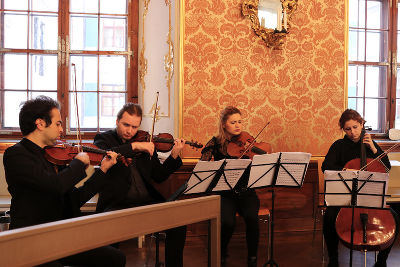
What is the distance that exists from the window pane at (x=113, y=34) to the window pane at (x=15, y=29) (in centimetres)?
71

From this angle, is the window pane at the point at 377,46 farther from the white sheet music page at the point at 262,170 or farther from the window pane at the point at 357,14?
the white sheet music page at the point at 262,170

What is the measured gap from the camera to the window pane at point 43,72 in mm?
4441

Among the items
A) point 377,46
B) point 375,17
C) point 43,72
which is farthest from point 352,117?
point 43,72

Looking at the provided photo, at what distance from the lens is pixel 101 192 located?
2.77 metres

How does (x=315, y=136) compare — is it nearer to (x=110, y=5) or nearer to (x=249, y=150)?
(x=249, y=150)

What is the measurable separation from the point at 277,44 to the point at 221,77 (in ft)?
1.96

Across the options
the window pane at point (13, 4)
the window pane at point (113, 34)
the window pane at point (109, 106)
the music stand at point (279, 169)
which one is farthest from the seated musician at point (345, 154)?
the window pane at point (13, 4)

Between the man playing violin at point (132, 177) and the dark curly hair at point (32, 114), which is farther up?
the dark curly hair at point (32, 114)

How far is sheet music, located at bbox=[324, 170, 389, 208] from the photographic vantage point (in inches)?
109

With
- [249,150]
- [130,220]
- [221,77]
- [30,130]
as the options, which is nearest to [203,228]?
[249,150]

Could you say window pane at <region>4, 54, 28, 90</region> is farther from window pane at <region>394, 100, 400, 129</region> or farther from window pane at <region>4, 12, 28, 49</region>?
window pane at <region>394, 100, 400, 129</region>

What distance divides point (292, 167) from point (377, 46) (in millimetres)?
2884

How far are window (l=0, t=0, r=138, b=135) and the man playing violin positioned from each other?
1644 millimetres

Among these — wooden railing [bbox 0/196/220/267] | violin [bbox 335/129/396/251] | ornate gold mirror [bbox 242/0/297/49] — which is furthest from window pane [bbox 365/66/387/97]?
wooden railing [bbox 0/196/220/267]
